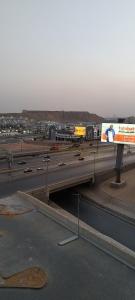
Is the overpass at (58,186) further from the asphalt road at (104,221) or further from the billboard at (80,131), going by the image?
the billboard at (80,131)

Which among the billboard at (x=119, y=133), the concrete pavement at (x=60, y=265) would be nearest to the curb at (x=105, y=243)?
the concrete pavement at (x=60, y=265)

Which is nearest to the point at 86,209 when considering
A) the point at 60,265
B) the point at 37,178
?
the point at 37,178

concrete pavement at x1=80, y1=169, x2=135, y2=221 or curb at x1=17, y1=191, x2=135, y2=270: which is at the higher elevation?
curb at x1=17, y1=191, x2=135, y2=270

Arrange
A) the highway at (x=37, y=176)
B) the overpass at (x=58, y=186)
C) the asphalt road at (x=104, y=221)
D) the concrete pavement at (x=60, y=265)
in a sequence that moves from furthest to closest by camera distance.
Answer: the highway at (x=37, y=176)
the overpass at (x=58, y=186)
the asphalt road at (x=104, y=221)
the concrete pavement at (x=60, y=265)

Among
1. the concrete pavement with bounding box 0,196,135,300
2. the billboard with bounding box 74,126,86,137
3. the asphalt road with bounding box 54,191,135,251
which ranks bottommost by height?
the asphalt road with bounding box 54,191,135,251

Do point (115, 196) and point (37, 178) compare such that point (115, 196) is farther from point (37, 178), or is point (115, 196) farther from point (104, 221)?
point (37, 178)

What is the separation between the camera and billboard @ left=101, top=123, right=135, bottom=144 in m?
58.7

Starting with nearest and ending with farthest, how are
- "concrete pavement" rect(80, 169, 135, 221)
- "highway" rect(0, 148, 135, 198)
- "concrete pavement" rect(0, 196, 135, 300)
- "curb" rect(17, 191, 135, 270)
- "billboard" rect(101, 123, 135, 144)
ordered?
"concrete pavement" rect(0, 196, 135, 300) → "curb" rect(17, 191, 135, 270) → "highway" rect(0, 148, 135, 198) → "concrete pavement" rect(80, 169, 135, 221) → "billboard" rect(101, 123, 135, 144)

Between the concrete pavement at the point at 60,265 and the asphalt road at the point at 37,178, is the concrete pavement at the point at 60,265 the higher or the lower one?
the higher one

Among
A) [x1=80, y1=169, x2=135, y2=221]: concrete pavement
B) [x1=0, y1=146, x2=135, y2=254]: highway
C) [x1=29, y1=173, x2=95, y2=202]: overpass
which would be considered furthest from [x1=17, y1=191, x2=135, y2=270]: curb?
[x1=80, y1=169, x2=135, y2=221]: concrete pavement

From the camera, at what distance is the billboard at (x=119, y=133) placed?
192ft

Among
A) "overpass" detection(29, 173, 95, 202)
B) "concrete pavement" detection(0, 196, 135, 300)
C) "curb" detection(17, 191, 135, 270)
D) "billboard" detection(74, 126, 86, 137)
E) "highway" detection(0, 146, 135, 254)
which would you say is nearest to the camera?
"concrete pavement" detection(0, 196, 135, 300)

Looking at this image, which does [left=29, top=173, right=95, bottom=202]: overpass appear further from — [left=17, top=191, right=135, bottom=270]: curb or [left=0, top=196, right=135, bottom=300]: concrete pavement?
[left=0, top=196, right=135, bottom=300]: concrete pavement

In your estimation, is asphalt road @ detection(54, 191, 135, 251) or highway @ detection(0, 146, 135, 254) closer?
asphalt road @ detection(54, 191, 135, 251)
